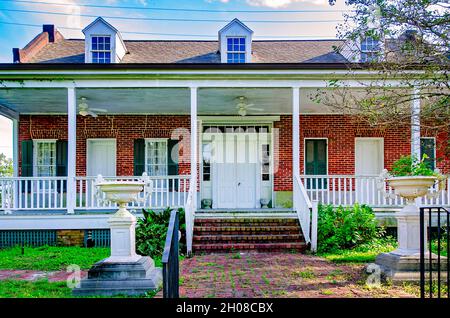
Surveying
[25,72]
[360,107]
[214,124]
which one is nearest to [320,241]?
[360,107]

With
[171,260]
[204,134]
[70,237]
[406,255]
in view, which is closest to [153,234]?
[70,237]

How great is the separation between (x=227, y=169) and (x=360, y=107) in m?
6.00

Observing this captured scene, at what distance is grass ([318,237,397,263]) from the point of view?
6289 mm

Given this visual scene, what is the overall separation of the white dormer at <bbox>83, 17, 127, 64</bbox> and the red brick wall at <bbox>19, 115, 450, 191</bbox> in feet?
5.70

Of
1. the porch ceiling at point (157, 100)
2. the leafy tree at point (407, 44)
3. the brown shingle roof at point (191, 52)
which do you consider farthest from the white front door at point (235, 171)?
the leafy tree at point (407, 44)

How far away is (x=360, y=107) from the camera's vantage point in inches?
A: 222

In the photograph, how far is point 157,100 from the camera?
1011cm

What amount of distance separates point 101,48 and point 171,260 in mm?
8427

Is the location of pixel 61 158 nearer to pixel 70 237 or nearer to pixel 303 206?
pixel 70 237

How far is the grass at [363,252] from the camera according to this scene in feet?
20.6

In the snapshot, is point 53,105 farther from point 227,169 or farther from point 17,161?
point 227,169

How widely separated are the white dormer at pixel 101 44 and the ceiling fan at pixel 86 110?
3.51 ft

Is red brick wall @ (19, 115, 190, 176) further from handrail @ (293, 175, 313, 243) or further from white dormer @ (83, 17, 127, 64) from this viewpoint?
handrail @ (293, 175, 313, 243)

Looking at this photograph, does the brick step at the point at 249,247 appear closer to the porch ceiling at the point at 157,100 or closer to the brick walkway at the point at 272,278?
the brick walkway at the point at 272,278
